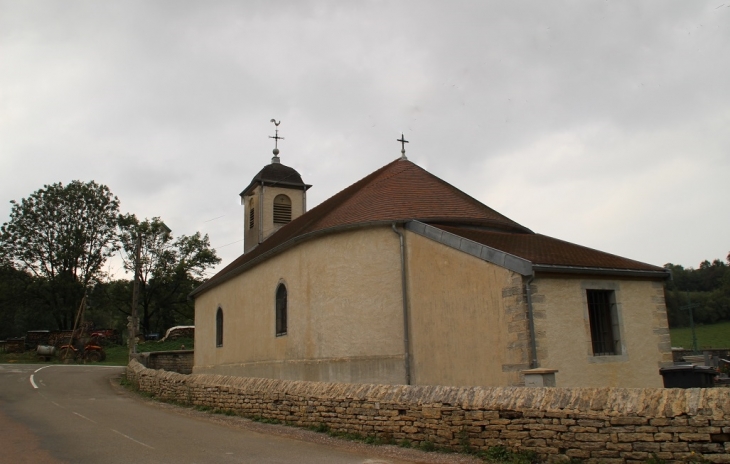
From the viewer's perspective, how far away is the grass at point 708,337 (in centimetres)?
4253

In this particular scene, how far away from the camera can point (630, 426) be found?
19.9 ft

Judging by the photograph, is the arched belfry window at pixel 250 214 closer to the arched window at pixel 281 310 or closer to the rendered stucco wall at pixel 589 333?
the arched window at pixel 281 310

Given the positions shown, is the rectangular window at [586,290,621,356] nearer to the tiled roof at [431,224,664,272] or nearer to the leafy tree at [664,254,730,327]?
the tiled roof at [431,224,664,272]

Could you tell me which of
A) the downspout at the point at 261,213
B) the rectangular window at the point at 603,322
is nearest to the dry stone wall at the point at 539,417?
the rectangular window at the point at 603,322

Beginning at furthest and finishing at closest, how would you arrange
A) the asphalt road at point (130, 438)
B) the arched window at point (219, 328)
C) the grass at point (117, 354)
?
the grass at point (117, 354), the arched window at point (219, 328), the asphalt road at point (130, 438)

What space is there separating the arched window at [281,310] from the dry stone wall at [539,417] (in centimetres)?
673

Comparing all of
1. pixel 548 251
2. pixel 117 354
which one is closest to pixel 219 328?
pixel 548 251

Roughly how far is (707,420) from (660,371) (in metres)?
7.31

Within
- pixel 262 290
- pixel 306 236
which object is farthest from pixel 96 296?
pixel 306 236

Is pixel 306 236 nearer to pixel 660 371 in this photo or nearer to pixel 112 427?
pixel 112 427

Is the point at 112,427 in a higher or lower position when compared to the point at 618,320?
lower

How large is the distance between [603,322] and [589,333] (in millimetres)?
791

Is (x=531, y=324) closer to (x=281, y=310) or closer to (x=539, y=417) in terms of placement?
(x=539, y=417)

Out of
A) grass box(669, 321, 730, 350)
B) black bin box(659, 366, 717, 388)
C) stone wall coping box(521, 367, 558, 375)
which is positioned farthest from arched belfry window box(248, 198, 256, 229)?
grass box(669, 321, 730, 350)
